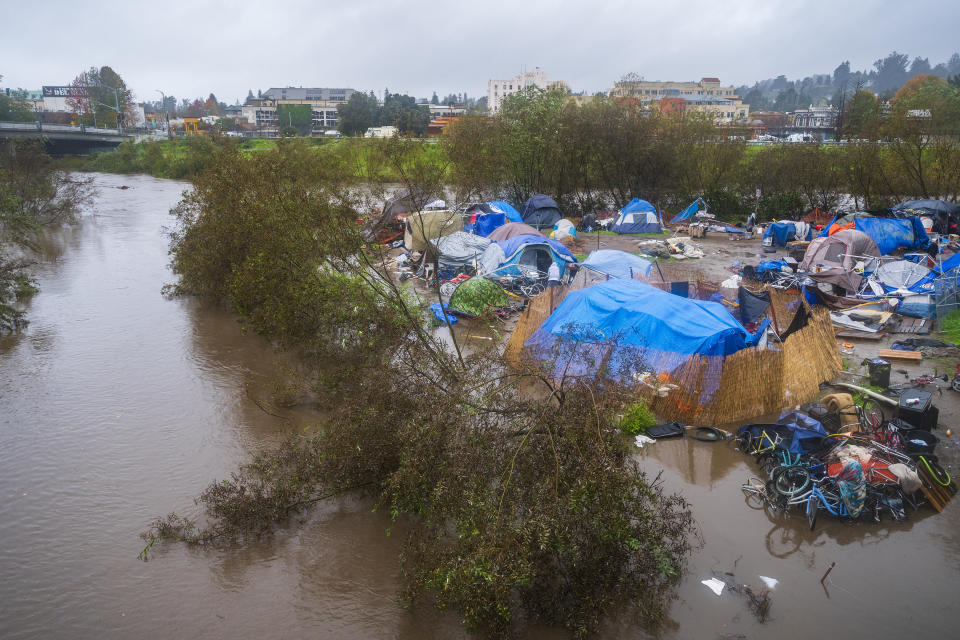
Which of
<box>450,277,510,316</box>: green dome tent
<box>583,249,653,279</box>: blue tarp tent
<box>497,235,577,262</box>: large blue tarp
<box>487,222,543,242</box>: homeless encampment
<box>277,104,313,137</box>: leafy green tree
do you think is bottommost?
<box>450,277,510,316</box>: green dome tent

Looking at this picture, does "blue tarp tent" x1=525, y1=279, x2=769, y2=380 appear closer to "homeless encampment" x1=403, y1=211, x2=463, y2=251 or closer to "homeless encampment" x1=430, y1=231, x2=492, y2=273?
"homeless encampment" x1=430, y1=231, x2=492, y2=273

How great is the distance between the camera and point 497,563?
5531mm

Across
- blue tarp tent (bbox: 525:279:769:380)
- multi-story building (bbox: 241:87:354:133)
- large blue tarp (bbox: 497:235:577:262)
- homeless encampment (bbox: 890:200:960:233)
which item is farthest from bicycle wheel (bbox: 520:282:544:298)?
multi-story building (bbox: 241:87:354:133)

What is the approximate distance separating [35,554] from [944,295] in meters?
18.9

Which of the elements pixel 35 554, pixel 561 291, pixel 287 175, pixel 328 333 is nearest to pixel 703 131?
pixel 561 291

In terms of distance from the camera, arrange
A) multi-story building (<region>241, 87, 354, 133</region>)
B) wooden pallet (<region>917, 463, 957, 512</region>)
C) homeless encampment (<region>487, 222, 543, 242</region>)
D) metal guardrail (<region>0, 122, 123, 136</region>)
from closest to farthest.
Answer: wooden pallet (<region>917, 463, 957, 512</region>) < homeless encampment (<region>487, 222, 543, 242</region>) < metal guardrail (<region>0, 122, 123, 136</region>) < multi-story building (<region>241, 87, 354, 133</region>)

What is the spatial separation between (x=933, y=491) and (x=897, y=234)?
53.4 ft

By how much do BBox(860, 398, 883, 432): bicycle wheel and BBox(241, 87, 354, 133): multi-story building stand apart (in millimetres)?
71833

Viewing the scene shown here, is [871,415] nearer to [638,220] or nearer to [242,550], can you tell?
[242,550]

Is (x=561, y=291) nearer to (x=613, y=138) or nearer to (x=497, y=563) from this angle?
(x=497, y=563)

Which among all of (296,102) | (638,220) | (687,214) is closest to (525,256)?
(638,220)

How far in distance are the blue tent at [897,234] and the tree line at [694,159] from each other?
6546mm

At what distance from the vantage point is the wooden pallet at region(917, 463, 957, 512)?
8.03 m

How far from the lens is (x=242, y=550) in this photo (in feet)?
25.7
